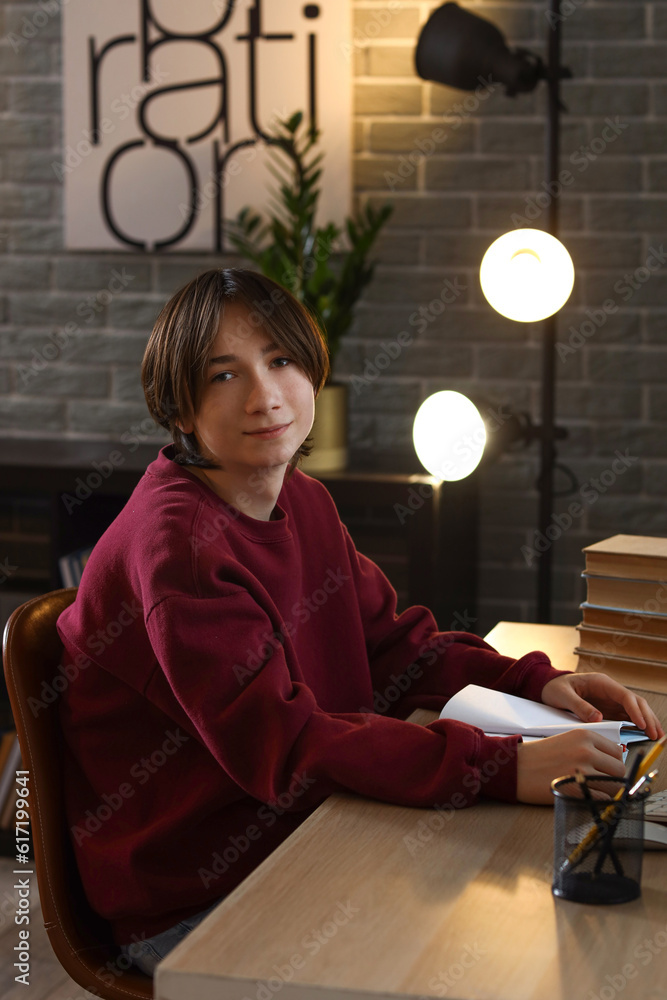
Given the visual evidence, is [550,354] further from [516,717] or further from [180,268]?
[516,717]

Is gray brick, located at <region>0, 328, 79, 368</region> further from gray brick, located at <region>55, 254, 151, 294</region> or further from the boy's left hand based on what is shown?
the boy's left hand

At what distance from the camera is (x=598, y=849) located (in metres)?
0.77

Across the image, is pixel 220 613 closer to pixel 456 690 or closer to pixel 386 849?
pixel 386 849

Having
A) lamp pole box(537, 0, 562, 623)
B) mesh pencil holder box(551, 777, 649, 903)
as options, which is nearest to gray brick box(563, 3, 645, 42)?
lamp pole box(537, 0, 562, 623)

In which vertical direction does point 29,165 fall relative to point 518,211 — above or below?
above

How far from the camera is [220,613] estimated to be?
0.96m

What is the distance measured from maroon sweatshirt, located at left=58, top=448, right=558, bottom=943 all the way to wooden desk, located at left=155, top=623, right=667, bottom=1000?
6cm

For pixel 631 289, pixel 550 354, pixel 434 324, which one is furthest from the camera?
pixel 434 324

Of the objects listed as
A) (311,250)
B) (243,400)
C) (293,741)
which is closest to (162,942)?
(293,741)

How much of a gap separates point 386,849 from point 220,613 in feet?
0.84

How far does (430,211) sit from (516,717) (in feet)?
5.16

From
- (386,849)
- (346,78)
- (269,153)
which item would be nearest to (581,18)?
(346,78)

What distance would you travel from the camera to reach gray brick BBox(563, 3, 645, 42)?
2246 millimetres

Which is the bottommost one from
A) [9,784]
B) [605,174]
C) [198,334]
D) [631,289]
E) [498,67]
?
[9,784]
